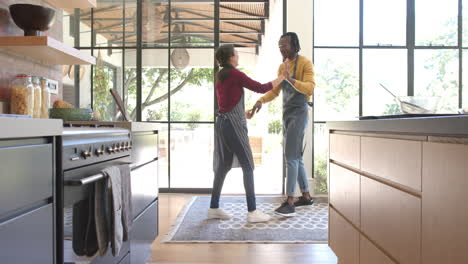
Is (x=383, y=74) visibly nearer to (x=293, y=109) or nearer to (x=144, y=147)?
(x=293, y=109)

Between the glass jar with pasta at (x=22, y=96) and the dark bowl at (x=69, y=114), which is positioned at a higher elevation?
the glass jar with pasta at (x=22, y=96)

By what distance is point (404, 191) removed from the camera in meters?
1.13

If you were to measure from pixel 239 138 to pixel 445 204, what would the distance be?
80.2 inches

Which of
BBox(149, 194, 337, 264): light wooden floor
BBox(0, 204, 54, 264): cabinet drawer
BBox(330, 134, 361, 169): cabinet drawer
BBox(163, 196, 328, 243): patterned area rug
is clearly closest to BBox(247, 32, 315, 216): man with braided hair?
BBox(163, 196, 328, 243): patterned area rug

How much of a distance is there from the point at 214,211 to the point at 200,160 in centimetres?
141

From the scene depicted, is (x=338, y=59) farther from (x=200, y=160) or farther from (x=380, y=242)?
(x=380, y=242)

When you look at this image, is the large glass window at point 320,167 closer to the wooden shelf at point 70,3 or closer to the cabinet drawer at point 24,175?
the wooden shelf at point 70,3

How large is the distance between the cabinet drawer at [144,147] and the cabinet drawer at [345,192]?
1158mm

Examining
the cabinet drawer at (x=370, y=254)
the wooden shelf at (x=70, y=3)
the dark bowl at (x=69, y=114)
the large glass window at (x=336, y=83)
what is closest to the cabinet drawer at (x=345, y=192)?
the cabinet drawer at (x=370, y=254)

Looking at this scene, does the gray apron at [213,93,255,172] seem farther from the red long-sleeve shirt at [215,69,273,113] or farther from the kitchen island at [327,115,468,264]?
the kitchen island at [327,115,468,264]

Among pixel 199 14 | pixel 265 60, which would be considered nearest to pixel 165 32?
pixel 199 14

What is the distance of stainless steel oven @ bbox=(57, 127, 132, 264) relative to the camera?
109cm

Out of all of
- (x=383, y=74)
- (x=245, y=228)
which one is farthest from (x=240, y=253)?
(x=383, y=74)

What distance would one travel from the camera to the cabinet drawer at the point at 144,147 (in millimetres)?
1914
